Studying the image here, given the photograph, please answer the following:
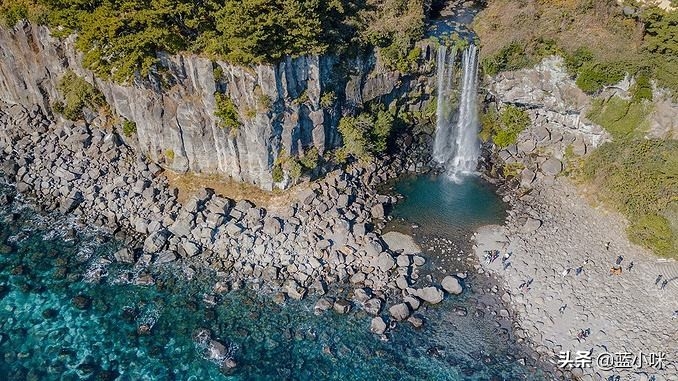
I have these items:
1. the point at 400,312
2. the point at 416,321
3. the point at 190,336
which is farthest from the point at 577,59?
the point at 190,336

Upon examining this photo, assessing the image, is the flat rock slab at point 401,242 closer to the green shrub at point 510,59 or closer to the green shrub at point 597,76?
the green shrub at point 510,59

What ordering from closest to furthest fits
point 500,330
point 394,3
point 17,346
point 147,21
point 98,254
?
1. point 17,346
2. point 500,330
3. point 147,21
4. point 98,254
5. point 394,3

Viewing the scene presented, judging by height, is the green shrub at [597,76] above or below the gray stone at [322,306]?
above

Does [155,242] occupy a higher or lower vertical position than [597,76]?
lower

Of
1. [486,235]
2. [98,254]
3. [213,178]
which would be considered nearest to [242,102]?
[213,178]

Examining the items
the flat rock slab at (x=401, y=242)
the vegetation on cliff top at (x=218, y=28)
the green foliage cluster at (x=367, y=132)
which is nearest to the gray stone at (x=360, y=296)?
the flat rock slab at (x=401, y=242)

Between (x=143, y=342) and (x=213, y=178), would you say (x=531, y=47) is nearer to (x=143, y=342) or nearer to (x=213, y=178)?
(x=213, y=178)

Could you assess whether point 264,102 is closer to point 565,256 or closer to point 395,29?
point 395,29
